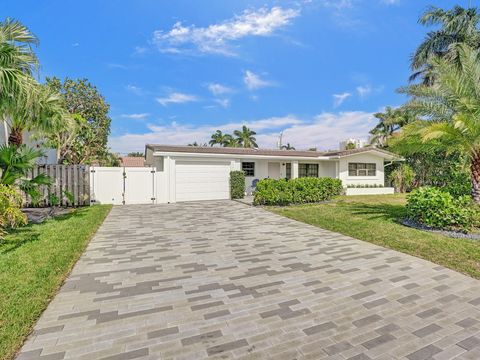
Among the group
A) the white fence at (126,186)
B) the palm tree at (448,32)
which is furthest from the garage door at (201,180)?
the palm tree at (448,32)

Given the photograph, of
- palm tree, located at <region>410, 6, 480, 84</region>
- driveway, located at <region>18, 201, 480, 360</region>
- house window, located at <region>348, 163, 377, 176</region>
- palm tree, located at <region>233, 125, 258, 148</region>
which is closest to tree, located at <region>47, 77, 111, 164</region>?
driveway, located at <region>18, 201, 480, 360</region>

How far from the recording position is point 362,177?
21125 mm

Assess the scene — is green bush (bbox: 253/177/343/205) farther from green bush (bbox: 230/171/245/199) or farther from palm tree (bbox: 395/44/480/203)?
palm tree (bbox: 395/44/480/203)

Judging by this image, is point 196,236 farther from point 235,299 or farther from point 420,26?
point 420,26

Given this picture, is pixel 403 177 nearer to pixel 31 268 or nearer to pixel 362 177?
pixel 362 177

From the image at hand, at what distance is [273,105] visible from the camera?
90.3ft

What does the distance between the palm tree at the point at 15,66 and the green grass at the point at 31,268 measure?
342cm

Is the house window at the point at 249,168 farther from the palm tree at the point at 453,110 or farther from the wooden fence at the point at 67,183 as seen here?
the palm tree at the point at 453,110

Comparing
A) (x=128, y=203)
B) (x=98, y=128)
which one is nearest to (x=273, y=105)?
(x=98, y=128)

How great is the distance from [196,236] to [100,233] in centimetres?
279

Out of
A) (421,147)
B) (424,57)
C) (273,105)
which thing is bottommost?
(421,147)

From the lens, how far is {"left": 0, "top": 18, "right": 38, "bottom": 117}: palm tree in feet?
21.5

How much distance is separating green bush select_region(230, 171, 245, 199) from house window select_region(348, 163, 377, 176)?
30.2ft

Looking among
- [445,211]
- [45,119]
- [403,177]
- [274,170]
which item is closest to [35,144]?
[45,119]
